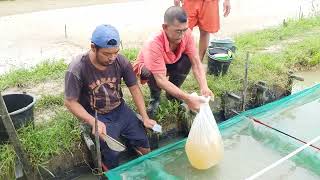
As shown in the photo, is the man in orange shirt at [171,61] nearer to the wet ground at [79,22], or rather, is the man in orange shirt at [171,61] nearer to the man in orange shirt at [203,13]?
the man in orange shirt at [203,13]

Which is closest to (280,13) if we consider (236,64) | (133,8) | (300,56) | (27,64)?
(133,8)

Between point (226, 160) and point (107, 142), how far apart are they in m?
1.04

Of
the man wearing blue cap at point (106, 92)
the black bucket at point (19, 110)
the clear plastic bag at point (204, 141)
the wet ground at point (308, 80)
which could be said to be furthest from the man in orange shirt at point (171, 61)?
the wet ground at point (308, 80)

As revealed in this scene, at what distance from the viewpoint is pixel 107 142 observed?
297 centimetres

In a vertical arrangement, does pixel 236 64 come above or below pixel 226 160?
above

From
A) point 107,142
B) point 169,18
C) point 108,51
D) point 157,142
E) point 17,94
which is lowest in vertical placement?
point 157,142

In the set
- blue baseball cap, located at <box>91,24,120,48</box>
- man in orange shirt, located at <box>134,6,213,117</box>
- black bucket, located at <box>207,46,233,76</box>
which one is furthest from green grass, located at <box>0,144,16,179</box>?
black bucket, located at <box>207,46,233,76</box>

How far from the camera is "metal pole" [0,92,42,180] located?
8.83 feet

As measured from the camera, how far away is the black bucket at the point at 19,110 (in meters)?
3.13

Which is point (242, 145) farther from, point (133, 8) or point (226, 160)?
point (133, 8)

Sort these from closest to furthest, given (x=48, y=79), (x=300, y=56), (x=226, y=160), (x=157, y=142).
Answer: (x=226, y=160)
(x=157, y=142)
(x=48, y=79)
(x=300, y=56)

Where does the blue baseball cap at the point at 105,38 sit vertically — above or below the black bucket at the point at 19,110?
above

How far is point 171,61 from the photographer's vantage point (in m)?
3.78

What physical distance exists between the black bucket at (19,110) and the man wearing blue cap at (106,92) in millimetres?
426
